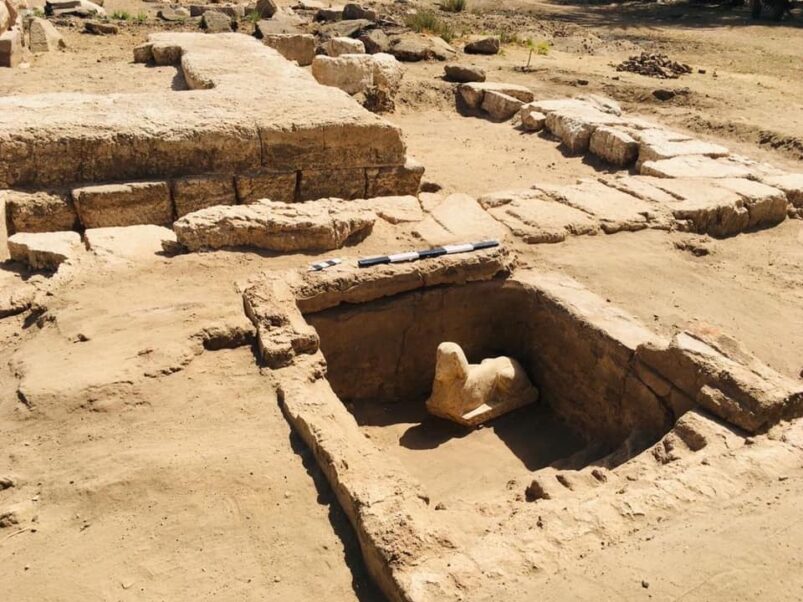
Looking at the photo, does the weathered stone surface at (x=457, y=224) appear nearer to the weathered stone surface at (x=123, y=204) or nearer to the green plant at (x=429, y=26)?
the weathered stone surface at (x=123, y=204)

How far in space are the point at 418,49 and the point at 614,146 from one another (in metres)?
4.98

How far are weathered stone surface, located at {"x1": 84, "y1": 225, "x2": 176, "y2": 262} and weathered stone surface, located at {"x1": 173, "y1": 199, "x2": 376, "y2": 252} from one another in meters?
0.19

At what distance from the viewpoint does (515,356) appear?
206 inches

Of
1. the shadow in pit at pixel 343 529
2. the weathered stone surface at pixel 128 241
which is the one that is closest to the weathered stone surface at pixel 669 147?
the weathered stone surface at pixel 128 241

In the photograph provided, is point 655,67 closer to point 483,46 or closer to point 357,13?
point 483,46

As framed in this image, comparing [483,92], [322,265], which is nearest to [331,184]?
[322,265]

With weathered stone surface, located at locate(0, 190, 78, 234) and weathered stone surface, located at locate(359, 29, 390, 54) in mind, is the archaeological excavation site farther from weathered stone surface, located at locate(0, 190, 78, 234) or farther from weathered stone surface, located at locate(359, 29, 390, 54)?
weathered stone surface, located at locate(359, 29, 390, 54)

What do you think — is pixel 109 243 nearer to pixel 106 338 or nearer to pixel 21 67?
pixel 106 338

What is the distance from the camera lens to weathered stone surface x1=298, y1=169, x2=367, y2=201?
6305mm

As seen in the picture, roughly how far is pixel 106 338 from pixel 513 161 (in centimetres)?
568

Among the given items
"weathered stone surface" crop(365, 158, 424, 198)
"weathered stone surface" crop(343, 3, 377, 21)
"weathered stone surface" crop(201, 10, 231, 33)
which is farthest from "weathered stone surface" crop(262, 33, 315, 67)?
"weathered stone surface" crop(365, 158, 424, 198)

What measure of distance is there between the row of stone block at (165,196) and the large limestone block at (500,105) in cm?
414

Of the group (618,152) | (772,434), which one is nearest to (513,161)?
(618,152)

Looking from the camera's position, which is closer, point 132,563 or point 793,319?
point 132,563
